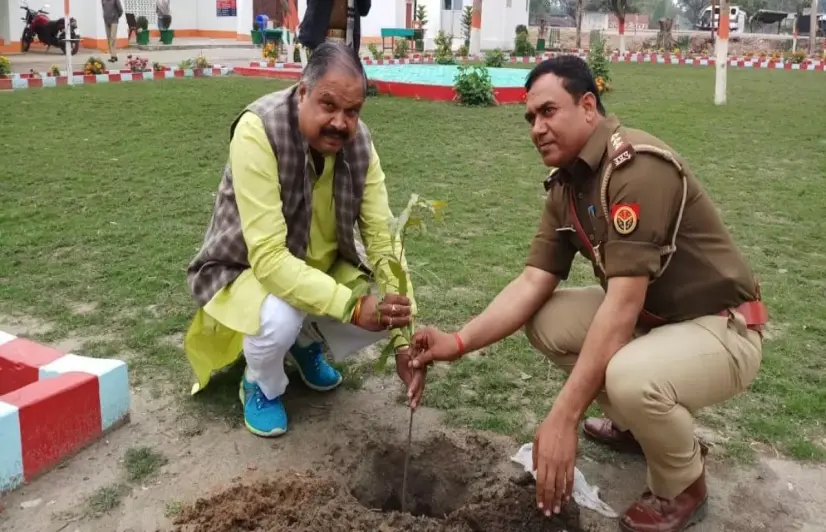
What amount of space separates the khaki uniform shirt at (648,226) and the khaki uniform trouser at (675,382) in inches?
3.6

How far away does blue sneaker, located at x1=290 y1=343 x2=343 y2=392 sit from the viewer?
324cm

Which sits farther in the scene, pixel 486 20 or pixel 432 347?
pixel 486 20

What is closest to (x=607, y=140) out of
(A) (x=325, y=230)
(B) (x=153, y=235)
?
(A) (x=325, y=230)

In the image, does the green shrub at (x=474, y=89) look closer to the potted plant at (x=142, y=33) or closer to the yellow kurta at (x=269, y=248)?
the yellow kurta at (x=269, y=248)

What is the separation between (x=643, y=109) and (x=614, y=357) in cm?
1025

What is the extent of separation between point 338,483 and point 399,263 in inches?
28.5

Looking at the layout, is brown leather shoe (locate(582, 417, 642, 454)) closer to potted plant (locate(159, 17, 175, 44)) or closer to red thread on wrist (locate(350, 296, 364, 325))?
red thread on wrist (locate(350, 296, 364, 325))

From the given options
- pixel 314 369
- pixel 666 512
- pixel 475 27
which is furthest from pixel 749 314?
pixel 475 27

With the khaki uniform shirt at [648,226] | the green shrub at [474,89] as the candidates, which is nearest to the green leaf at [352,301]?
the khaki uniform shirt at [648,226]

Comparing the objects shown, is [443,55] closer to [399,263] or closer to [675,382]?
[399,263]

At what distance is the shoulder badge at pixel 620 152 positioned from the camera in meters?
2.17

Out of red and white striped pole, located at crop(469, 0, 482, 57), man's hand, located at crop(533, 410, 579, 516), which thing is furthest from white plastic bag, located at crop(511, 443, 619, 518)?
red and white striped pole, located at crop(469, 0, 482, 57)

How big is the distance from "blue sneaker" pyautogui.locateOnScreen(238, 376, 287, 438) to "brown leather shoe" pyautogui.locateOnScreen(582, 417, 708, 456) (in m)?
1.10

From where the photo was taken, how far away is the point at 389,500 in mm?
2752
